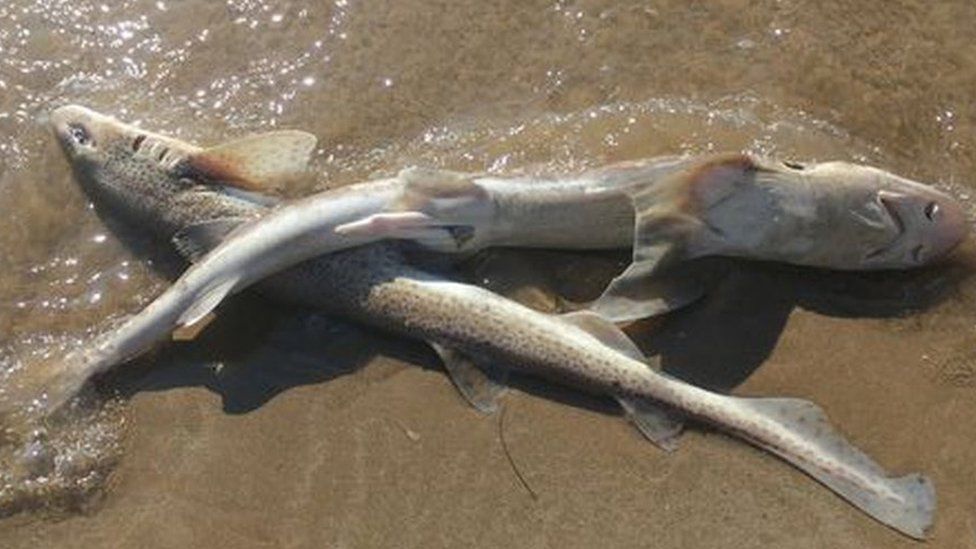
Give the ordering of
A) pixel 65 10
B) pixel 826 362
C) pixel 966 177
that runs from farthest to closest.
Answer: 1. pixel 65 10
2. pixel 966 177
3. pixel 826 362

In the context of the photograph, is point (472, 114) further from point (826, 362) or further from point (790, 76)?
point (826, 362)

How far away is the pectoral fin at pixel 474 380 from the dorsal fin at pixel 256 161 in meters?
1.17

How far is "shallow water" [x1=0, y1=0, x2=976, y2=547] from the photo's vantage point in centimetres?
488

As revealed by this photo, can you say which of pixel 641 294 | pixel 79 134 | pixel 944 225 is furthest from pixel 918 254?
pixel 79 134

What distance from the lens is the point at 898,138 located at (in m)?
5.68

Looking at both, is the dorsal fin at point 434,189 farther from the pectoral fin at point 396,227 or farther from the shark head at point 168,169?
the shark head at point 168,169

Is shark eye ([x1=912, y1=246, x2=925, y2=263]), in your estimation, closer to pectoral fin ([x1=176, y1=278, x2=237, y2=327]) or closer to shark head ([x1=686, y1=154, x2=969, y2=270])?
shark head ([x1=686, y1=154, x2=969, y2=270])

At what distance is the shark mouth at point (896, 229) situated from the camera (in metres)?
5.09

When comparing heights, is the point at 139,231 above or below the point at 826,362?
above

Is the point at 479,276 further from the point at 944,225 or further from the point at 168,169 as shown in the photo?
the point at 944,225

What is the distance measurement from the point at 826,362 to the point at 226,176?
2.76m

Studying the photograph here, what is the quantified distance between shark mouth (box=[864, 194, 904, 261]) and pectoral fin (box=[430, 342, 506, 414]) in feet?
5.33

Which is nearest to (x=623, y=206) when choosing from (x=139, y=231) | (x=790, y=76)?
(x=790, y=76)

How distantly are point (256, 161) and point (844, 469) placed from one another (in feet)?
9.45
